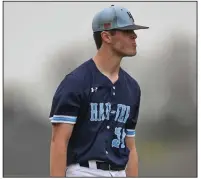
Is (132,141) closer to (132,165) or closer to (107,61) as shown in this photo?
(132,165)

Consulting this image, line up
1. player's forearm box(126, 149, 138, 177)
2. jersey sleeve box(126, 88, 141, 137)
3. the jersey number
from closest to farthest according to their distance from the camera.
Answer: the jersey number < jersey sleeve box(126, 88, 141, 137) < player's forearm box(126, 149, 138, 177)

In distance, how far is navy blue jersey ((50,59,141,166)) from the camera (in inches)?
109

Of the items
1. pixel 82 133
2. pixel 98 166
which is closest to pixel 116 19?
pixel 82 133

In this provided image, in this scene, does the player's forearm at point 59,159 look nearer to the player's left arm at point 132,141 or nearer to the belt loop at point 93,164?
the belt loop at point 93,164

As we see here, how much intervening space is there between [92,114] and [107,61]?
0.38 meters

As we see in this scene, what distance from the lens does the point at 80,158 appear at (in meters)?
2.80

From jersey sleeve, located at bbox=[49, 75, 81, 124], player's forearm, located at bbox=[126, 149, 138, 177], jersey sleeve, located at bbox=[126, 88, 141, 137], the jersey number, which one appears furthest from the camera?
player's forearm, located at bbox=[126, 149, 138, 177]

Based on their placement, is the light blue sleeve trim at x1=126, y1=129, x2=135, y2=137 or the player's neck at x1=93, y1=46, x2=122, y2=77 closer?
the player's neck at x1=93, y1=46, x2=122, y2=77

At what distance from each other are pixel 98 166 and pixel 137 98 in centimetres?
59

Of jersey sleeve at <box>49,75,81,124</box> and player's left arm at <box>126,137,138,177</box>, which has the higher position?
jersey sleeve at <box>49,75,81,124</box>

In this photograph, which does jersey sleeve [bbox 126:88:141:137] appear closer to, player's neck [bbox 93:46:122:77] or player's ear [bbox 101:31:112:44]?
player's neck [bbox 93:46:122:77]

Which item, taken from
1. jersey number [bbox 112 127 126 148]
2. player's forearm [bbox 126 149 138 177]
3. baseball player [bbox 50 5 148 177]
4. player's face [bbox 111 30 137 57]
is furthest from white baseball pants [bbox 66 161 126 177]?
player's face [bbox 111 30 137 57]

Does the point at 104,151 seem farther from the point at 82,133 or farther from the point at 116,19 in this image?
the point at 116,19

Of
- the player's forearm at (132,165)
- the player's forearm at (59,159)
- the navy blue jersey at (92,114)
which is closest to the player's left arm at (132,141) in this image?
the player's forearm at (132,165)
